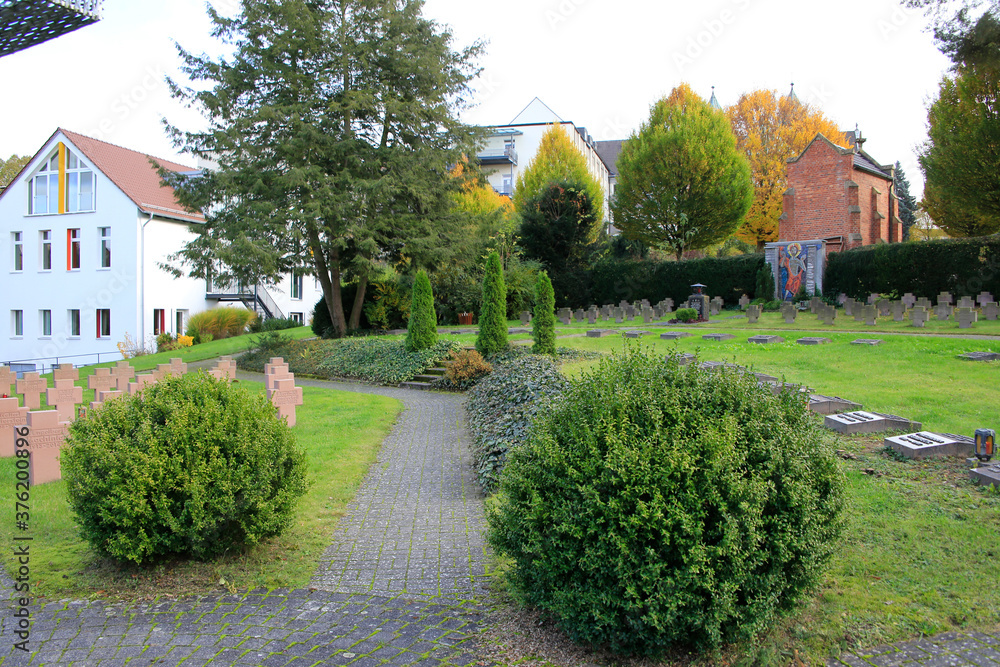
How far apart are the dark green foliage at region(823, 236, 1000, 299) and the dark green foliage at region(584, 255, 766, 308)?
14.7ft

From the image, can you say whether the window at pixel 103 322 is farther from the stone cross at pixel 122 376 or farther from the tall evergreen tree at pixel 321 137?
the stone cross at pixel 122 376

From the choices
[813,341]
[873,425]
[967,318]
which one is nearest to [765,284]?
[967,318]

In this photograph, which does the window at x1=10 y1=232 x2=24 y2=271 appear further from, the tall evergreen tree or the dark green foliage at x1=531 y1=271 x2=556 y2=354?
the dark green foliage at x1=531 y1=271 x2=556 y2=354

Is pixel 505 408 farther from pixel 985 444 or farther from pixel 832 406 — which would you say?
pixel 985 444

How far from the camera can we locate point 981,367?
38.0ft

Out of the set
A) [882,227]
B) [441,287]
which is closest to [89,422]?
[441,287]

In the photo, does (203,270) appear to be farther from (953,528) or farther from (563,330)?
(953,528)

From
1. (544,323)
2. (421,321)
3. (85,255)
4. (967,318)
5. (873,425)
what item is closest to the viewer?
(873,425)

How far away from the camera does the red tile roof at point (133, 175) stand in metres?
29.1

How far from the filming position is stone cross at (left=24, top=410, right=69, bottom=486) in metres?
6.89

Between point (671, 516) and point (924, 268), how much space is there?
27964mm

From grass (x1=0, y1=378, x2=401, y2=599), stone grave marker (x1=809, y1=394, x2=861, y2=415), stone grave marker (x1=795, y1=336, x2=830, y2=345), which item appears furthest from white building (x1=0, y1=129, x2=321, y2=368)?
stone grave marker (x1=809, y1=394, x2=861, y2=415)

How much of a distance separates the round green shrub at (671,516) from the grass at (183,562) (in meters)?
2.10

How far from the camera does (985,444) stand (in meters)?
6.09
